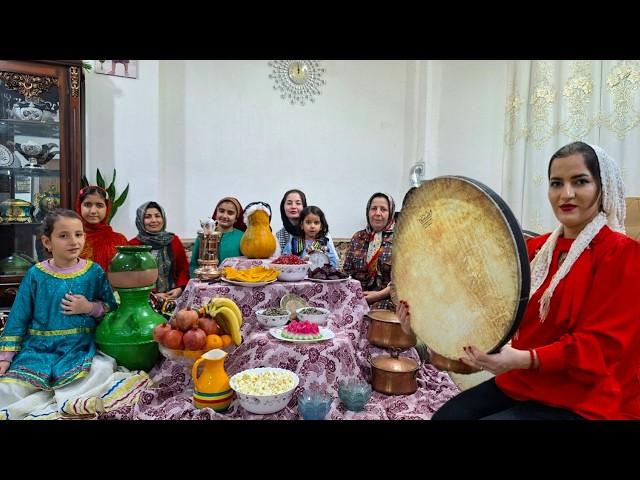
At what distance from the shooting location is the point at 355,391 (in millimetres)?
2246

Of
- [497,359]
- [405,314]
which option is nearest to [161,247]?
[405,314]

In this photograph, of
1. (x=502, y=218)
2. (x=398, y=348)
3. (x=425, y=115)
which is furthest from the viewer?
(x=425, y=115)

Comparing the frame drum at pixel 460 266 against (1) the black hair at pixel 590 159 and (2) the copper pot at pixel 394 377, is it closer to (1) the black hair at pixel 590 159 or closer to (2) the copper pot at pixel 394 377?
(1) the black hair at pixel 590 159

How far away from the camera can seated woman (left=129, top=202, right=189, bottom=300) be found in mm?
3404

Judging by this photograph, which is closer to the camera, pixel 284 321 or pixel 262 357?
pixel 262 357

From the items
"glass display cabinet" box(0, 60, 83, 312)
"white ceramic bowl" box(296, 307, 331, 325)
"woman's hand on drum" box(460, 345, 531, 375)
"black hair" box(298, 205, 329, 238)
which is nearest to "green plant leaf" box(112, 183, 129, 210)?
"glass display cabinet" box(0, 60, 83, 312)

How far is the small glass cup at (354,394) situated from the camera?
224cm

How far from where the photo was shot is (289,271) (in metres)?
2.59

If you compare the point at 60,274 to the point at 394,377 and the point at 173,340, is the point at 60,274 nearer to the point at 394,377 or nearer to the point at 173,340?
the point at 173,340

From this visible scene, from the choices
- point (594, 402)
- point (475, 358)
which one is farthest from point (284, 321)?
point (594, 402)

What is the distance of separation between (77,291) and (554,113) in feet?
12.9

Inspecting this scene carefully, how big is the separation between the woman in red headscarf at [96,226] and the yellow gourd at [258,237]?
3.95 ft

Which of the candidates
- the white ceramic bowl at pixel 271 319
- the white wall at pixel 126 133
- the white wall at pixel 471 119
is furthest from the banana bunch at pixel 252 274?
the white wall at pixel 471 119

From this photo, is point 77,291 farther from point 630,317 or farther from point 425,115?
point 425,115
